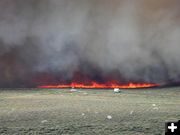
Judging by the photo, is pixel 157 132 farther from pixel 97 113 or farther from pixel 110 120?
pixel 97 113

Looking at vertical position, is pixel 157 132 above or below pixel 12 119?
below

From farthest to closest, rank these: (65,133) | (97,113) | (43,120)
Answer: (97,113) → (43,120) → (65,133)

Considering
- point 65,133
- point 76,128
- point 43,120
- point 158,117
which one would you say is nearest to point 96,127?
point 76,128

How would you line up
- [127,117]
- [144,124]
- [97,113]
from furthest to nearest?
[97,113] < [127,117] < [144,124]

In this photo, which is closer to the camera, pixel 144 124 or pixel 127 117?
pixel 144 124

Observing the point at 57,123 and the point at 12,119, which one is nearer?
the point at 57,123

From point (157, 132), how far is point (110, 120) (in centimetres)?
634

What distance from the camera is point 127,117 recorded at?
30.6m

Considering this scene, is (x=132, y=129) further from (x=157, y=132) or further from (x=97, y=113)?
(x=97, y=113)

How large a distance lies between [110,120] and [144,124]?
3.36 m

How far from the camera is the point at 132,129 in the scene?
24.5 metres

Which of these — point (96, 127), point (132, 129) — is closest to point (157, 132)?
point (132, 129)

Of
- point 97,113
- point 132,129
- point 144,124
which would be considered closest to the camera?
point 132,129

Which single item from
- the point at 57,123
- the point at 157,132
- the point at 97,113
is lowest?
the point at 157,132
